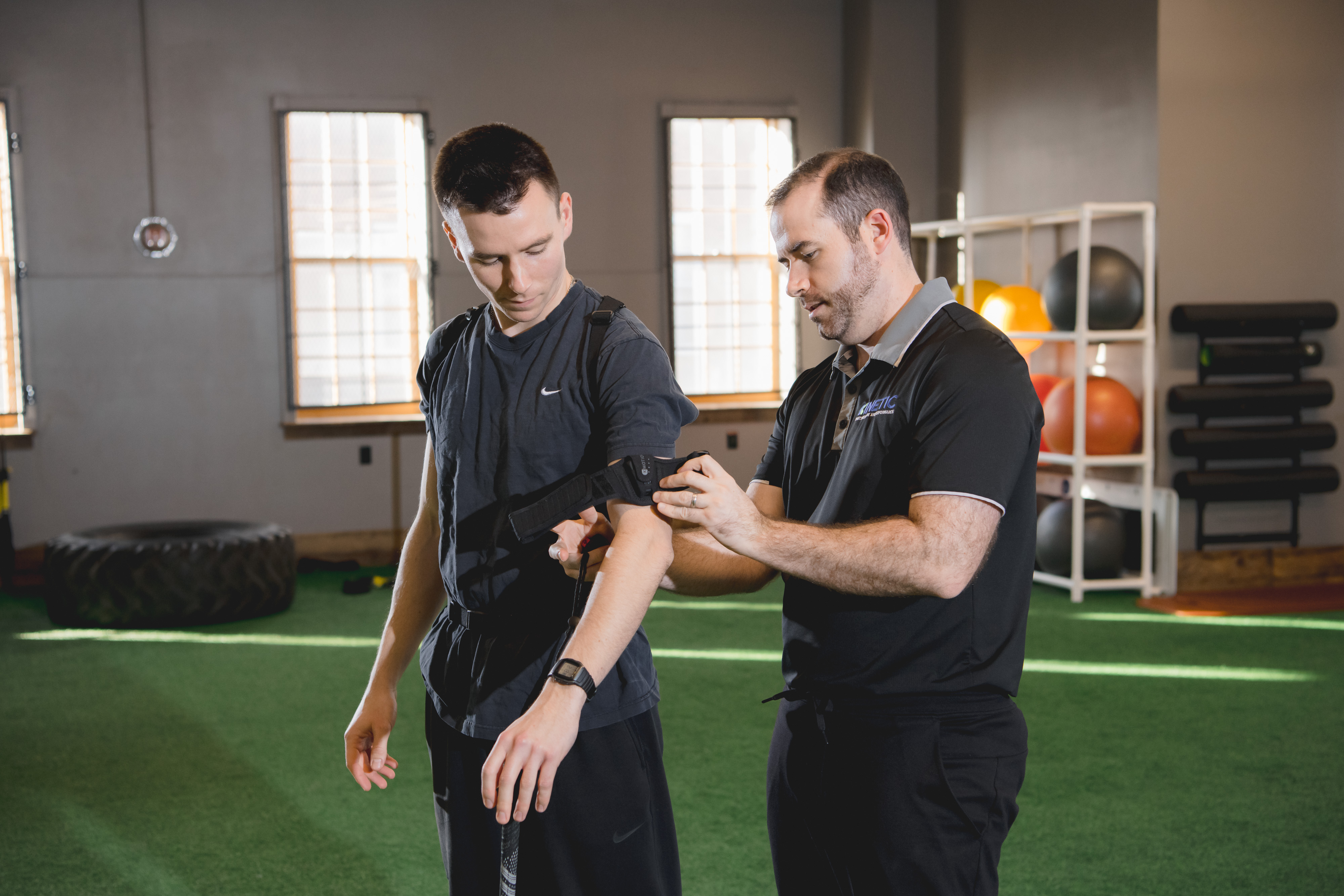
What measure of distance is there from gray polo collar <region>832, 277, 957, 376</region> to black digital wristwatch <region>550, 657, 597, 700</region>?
0.67m

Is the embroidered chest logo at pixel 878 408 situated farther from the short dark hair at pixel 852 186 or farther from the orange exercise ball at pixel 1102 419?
the orange exercise ball at pixel 1102 419

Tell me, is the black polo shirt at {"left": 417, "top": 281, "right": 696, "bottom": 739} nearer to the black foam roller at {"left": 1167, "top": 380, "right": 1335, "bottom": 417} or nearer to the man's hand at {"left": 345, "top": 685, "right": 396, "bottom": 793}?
the man's hand at {"left": 345, "top": 685, "right": 396, "bottom": 793}

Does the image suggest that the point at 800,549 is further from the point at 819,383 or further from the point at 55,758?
the point at 55,758

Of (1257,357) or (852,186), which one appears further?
(1257,357)

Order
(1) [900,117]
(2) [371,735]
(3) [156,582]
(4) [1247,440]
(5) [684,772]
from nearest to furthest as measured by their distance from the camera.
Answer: (2) [371,735] → (5) [684,772] → (3) [156,582] → (4) [1247,440] → (1) [900,117]

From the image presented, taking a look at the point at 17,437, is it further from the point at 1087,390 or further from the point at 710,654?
the point at 1087,390

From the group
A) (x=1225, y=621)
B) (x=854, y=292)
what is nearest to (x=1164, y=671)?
(x=1225, y=621)

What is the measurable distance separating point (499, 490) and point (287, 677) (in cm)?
399

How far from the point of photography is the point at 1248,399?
6.62m

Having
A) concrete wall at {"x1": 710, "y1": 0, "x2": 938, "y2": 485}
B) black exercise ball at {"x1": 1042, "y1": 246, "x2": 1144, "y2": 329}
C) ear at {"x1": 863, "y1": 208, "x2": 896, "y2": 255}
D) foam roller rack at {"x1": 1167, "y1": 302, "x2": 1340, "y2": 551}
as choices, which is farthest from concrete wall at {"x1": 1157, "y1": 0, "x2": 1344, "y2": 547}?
ear at {"x1": 863, "y1": 208, "x2": 896, "y2": 255}

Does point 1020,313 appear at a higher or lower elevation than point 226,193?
lower

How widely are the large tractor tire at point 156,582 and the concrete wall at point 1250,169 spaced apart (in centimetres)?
524

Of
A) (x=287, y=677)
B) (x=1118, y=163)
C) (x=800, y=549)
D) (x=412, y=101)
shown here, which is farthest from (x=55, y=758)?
(x=1118, y=163)

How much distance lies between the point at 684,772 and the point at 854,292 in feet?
8.35
